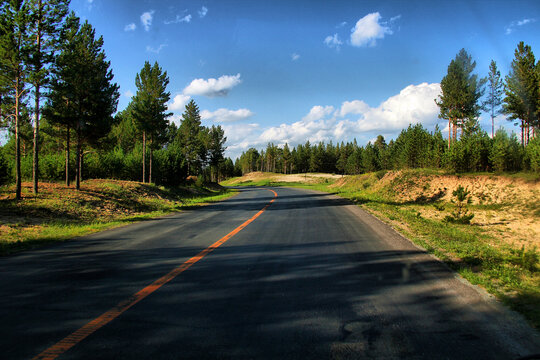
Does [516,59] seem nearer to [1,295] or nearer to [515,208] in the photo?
[515,208]

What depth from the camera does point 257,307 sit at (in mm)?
3605

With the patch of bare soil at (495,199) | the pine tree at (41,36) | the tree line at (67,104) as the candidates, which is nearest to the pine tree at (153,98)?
the tree line at (67,104)

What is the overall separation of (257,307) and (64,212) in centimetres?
1288

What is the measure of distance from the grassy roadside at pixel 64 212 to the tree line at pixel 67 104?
114cm

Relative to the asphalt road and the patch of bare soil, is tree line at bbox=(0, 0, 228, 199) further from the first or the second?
the patch of bare soil

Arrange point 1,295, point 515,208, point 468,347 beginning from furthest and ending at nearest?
point 515,208
point 1,295
point 468,347

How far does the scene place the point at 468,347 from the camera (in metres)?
2.77

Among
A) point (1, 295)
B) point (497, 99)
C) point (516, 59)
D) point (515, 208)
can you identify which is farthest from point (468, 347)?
point (497, 99)

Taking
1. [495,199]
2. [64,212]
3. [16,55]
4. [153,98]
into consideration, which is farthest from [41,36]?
[495,199]

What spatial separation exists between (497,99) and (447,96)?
638cm

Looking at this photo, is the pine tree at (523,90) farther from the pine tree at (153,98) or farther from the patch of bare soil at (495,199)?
the pine tree at (153,98)

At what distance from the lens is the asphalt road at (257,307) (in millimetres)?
2732

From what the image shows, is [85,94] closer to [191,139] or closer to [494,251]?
[494,251]

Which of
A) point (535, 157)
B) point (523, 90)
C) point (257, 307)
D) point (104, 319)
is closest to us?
point (104, 319)
